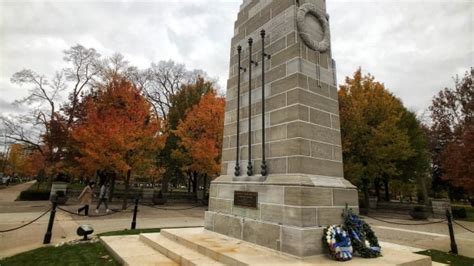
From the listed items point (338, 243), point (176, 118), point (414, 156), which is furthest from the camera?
point (176, 118)

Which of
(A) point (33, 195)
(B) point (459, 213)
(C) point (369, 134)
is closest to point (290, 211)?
(C) point (369, 134)

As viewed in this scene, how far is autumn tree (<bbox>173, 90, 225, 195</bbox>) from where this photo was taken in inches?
800

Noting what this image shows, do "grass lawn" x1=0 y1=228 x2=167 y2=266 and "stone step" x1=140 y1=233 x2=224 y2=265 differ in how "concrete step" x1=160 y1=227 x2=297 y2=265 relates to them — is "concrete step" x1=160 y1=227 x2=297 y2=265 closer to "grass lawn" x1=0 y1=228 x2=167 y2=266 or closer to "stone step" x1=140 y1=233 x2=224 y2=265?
"stone step" x1=140 y1=233 x2=224 y2=265

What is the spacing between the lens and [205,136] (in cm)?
2139

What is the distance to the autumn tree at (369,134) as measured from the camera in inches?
834

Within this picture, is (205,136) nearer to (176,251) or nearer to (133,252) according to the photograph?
(133,252)

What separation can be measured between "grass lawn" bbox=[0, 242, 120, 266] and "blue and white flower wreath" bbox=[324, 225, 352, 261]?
4.60m

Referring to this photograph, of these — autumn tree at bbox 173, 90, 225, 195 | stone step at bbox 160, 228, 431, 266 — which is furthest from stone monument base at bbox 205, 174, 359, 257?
autumn tree at bbox 173, 90, 225, 195

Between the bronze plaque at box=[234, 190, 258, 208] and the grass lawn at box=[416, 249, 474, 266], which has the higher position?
the bronze plaque at box=[234, 190, 258, 208]

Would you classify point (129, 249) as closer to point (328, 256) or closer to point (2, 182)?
point (328, 256)

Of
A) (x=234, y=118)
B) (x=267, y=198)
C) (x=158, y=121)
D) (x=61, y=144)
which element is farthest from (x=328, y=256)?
(x=61, y=144)

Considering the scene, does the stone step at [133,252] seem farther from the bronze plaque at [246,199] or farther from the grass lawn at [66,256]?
the bronze plaque at [246,199]

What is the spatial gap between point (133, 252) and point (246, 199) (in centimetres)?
294

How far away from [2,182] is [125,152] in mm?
48690
